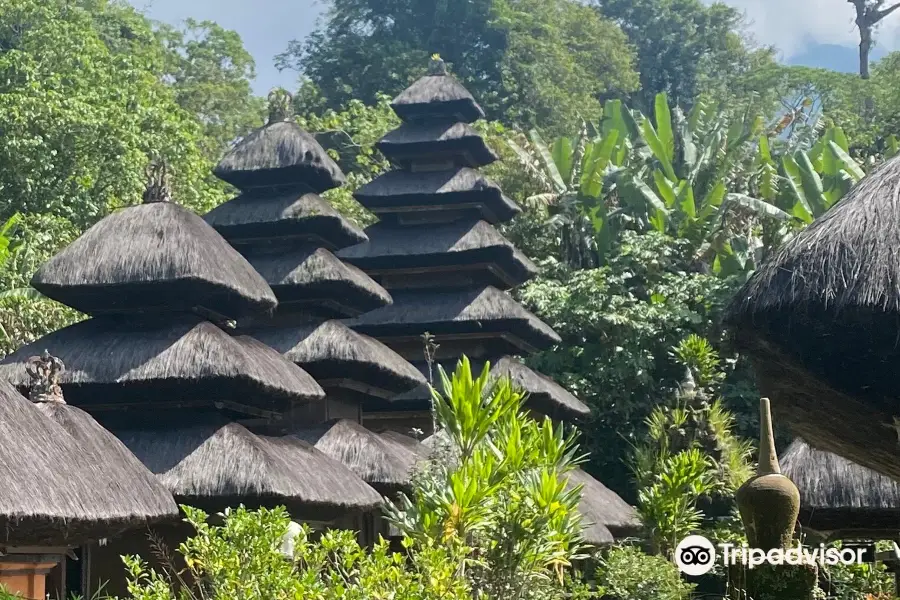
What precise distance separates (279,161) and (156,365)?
574 centimetres

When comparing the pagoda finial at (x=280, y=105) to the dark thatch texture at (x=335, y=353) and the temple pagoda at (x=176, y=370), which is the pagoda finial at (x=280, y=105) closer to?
the dark thatch texture at (x=335, y=353)

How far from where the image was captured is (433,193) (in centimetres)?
2169

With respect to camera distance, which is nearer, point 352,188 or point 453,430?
point 453,430

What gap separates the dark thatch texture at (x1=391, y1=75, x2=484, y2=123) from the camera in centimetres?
2273

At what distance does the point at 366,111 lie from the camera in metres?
32.5

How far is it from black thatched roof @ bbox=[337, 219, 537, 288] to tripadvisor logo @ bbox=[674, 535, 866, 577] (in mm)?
8303

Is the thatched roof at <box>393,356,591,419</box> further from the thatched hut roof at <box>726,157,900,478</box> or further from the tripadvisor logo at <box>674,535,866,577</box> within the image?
the thatched hut roof at <box>726,157,900,478</box>

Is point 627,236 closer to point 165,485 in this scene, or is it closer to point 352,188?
point 352,188

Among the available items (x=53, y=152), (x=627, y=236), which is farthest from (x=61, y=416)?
(x=627, y=236)

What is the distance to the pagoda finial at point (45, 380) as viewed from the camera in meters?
11.5

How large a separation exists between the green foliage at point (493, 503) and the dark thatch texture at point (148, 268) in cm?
414

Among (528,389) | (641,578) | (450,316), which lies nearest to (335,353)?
(450,316)

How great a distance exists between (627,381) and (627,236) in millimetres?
3294

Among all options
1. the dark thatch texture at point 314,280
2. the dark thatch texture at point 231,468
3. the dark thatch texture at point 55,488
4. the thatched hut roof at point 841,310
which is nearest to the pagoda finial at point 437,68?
the dark thatch texture at point 314,280
